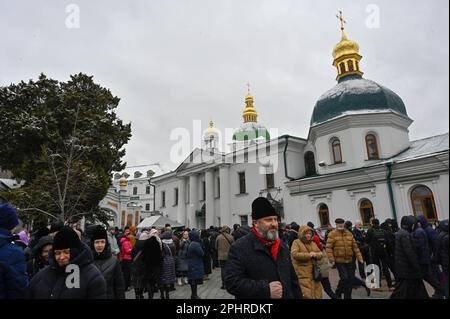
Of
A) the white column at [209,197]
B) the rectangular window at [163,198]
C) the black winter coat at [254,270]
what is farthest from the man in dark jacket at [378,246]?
the rectangular window at [163,198]

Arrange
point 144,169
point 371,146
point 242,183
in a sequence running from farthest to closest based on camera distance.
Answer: point 144,169 → point 242,183 → point 371,146

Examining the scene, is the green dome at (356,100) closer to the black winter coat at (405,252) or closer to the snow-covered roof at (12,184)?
the black winter coat at (405,252)

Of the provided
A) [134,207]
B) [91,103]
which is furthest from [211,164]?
[134,207]

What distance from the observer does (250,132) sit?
44188 mm

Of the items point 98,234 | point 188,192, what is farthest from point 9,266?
point 188,192

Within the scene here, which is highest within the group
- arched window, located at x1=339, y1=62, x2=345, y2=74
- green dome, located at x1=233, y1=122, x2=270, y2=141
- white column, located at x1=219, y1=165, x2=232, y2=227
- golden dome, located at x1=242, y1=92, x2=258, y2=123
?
golden dome, located at x1=242, y1=92, x2=258, y2=123

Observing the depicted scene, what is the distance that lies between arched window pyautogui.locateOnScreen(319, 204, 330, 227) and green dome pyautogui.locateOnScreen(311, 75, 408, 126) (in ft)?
17.3

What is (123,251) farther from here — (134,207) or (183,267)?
(134,207)

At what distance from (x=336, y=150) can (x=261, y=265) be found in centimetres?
1656

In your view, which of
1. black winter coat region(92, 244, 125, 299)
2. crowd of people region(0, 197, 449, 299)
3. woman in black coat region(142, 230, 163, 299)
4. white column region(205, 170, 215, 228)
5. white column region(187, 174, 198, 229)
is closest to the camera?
crowd of people region(0, 197, 449, 299)

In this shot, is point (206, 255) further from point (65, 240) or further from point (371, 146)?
point (371, 146)

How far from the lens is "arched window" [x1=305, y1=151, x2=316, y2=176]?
2094cm

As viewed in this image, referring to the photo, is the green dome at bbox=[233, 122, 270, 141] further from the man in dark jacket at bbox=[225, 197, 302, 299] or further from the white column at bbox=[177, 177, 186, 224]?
the man in dark jacket at bbox=[225, 197, 302, 299]

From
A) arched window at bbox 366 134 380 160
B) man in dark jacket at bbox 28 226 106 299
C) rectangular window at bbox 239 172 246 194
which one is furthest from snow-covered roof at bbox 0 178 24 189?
arched window at bbox 366 134 380 160
